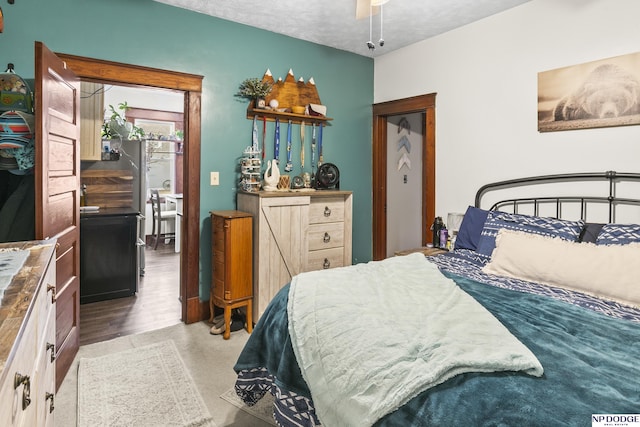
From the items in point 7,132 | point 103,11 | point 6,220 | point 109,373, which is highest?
point 103,11

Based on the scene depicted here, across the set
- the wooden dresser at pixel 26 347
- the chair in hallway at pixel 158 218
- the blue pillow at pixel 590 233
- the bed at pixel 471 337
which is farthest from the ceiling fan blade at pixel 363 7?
the chair in hallway at pixel 158 218

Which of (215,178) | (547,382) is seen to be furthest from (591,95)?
(215,178)

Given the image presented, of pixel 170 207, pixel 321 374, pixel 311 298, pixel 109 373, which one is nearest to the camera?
pixel 321 374

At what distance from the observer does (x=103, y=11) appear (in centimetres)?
281

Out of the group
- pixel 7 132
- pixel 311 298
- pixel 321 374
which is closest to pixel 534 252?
pixel 311 298

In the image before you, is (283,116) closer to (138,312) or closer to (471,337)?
(138,312)

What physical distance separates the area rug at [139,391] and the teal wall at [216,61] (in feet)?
2.92

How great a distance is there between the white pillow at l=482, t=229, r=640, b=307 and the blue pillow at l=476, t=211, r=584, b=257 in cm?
26

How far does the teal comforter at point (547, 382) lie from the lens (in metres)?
0.97

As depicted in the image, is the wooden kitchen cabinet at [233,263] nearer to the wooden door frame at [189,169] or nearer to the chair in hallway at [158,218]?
the wooden door frame at [189,169]

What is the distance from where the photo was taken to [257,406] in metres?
2.14

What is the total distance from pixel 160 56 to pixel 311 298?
2.46 m

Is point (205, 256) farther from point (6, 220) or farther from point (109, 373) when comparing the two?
point (6, 220)

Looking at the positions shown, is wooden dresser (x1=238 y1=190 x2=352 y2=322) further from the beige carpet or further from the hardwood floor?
the hardwood floor
